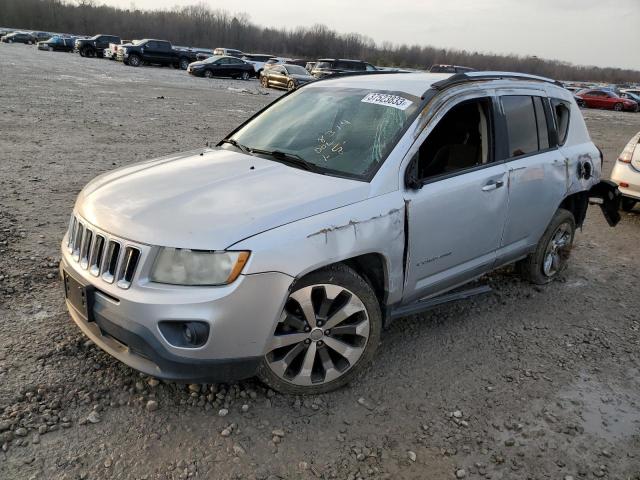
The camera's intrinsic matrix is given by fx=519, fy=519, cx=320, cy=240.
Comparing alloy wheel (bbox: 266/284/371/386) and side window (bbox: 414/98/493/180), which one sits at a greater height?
side window (bbox: 414/98/493/180)

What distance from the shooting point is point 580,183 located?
4715mm

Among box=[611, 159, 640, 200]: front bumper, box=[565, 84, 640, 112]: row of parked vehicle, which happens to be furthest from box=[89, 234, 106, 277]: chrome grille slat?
box=[565, 84, 640, 112]: row of parked vehicle

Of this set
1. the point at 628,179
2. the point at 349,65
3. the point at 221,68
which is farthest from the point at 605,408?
the point at 221,68

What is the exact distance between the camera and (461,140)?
394cm

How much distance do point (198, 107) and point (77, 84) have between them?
6738 millimetres

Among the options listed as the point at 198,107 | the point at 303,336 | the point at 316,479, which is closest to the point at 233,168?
the point at 303,336

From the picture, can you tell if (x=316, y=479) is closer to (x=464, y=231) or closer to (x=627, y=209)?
(x=464, y=231)

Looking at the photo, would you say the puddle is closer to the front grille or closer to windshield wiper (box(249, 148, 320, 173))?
windshield wiper (box(249, 148, 320, 173))

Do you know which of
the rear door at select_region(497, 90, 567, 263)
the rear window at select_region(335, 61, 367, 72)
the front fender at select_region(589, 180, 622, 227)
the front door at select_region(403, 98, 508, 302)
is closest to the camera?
the front door at select_region(403, 98, 508, 302)

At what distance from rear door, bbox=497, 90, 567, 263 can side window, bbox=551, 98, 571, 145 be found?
0.40 ft

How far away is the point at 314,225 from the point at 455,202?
117 cm

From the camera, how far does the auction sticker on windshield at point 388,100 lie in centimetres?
346

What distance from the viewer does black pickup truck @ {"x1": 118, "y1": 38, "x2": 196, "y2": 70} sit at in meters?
36.7

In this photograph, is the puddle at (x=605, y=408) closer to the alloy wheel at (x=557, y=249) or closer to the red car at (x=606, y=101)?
the alloy wheel at (x=557, y=249)
